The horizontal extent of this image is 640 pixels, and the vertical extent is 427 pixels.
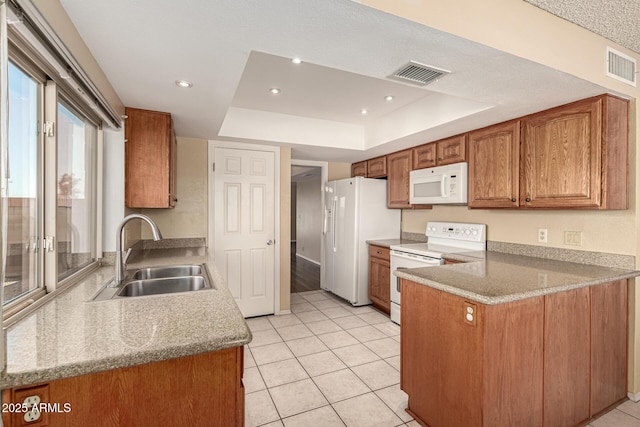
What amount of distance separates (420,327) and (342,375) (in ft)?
2.96

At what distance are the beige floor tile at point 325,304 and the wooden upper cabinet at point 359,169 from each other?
1.95 meters

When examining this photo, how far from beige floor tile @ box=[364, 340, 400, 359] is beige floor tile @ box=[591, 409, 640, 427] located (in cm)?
135

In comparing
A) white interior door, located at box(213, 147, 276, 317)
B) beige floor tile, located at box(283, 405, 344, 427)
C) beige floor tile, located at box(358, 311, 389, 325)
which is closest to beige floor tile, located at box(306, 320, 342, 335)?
beige floor tile, located at box(358, 311, 389, 325)

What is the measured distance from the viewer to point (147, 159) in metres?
2.43

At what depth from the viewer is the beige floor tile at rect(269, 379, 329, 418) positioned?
1.97 m

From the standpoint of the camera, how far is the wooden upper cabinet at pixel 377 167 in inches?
163

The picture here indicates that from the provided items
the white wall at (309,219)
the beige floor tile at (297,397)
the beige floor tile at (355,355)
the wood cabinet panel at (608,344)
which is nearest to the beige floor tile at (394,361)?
the beige floor tile at (355,355)

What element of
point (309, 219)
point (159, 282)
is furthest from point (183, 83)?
point (309, 219)

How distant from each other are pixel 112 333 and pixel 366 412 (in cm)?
164

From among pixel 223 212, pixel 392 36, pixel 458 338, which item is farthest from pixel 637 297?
pixel 223 212

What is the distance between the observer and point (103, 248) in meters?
2.22

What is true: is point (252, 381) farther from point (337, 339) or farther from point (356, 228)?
point (356, 228)

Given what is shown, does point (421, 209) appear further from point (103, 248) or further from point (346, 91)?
point (103, 248)

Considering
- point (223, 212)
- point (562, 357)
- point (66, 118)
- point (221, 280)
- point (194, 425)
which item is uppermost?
point (66, 118)
